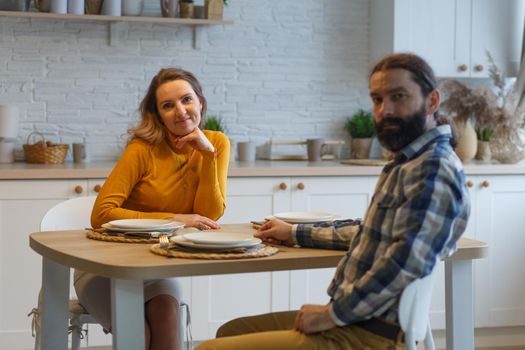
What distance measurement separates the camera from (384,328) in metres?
2.22

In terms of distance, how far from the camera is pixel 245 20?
16.8ft

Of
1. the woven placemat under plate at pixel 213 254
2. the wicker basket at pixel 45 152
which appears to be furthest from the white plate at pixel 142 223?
the wicker basket at pixel 45 152

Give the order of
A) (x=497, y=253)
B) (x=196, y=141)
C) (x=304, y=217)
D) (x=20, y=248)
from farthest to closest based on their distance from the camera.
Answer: (x=497, y=253) < (x=20, y=248) < (x=196, y=141) < (x=304, y=217)

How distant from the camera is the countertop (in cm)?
416

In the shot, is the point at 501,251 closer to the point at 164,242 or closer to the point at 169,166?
the point at 169,166

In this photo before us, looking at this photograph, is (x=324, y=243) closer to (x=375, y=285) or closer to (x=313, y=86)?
(x=375, y=285)

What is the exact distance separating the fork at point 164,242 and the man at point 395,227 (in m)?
0.33

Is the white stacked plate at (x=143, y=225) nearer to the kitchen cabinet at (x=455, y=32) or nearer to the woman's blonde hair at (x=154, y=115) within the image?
the woman's blonde hair at (x=154, y=115)

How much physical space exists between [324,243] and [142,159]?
0.86m

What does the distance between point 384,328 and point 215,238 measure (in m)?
0.53

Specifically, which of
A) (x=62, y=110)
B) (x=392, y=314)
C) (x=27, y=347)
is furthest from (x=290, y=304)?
(x=392, y=314)

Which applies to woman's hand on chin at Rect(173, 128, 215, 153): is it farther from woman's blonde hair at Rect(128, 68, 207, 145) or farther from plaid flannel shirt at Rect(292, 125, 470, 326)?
plaid flannel shirt at Rect(292, 125, 470, 326)

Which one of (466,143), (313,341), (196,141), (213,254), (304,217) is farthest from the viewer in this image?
(466,143)

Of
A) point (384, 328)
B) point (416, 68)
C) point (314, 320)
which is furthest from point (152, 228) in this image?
point (416, 68)
